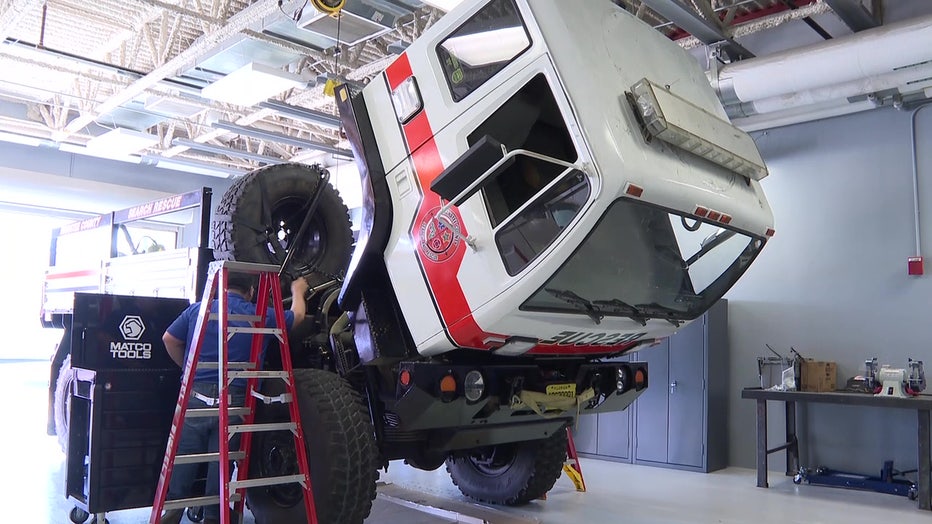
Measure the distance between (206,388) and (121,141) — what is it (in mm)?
7883

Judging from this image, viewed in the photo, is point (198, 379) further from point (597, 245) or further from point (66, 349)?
point (66, 349)

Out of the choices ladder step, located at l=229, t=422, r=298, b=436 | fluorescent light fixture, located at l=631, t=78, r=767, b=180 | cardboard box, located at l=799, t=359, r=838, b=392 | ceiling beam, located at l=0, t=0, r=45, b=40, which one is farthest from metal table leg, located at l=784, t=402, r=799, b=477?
ceiling beam, located at l=0, t=0, r=45, b=40

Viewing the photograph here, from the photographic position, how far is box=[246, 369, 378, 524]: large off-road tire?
12.2ft

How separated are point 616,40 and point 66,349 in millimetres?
5865

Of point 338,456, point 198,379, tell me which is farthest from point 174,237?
point 338,456

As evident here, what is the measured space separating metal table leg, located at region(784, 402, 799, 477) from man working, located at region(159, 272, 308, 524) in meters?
5.68

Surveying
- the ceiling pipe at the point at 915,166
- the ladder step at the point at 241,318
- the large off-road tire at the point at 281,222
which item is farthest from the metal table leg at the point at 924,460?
the ladder step at the point at 241,318

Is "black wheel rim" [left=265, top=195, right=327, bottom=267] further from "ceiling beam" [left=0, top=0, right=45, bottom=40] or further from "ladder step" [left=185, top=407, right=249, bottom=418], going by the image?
"ceiling beam" [left=0, top=0, right=45, bottom=40]

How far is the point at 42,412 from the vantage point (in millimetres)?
10656

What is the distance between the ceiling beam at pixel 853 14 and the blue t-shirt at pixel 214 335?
5281 mm

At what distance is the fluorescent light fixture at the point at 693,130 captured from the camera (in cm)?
332

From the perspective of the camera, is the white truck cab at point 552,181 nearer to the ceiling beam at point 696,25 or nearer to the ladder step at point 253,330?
the ladder step at point 253,330

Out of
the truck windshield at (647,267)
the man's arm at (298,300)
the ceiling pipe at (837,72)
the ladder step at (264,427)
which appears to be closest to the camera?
the truck windshield at (647,267)

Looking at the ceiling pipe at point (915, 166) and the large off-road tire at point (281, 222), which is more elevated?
the ceiling pipe at point (915, 166)
